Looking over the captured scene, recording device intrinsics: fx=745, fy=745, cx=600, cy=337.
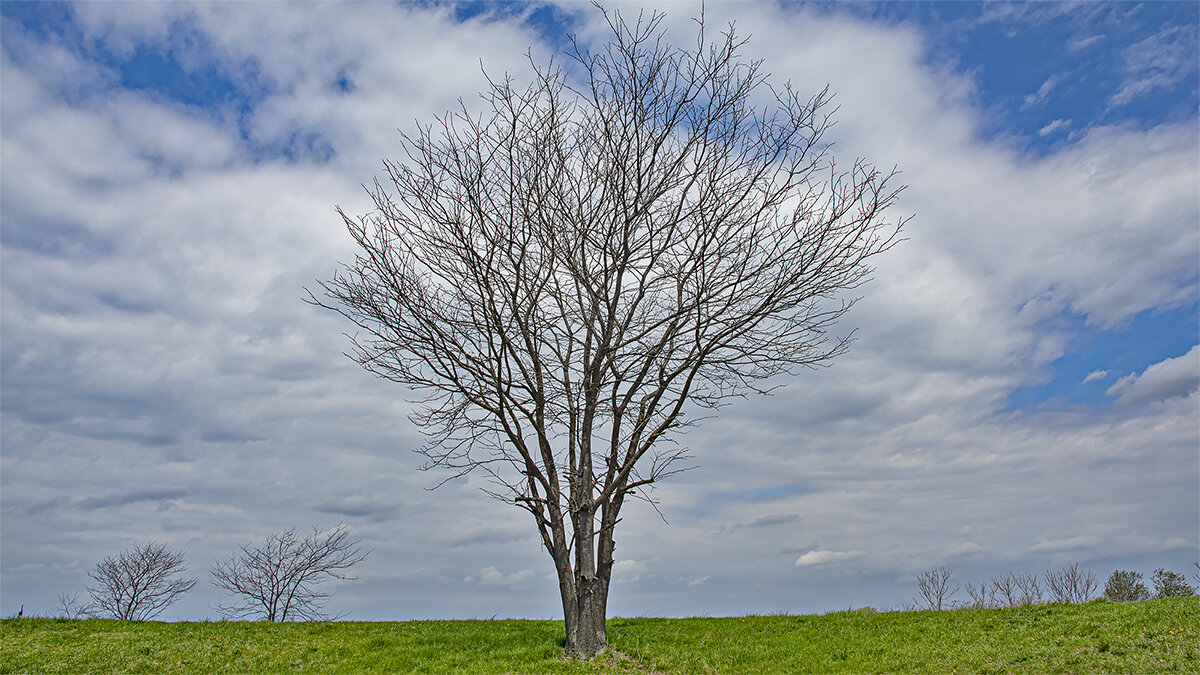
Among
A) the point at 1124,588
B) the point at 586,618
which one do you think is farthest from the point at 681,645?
the point at 1124,588

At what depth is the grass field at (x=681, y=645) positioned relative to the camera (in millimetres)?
11750

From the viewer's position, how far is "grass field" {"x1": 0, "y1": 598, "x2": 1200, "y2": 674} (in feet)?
38.5

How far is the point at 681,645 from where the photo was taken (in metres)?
13.5

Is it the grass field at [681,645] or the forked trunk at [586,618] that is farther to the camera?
the forked trunk at [586,618]

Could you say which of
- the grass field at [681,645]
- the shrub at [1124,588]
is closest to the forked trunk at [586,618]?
the grass field at [681,645]

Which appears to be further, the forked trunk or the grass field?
the forked trunk

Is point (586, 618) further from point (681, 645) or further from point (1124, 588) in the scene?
point (1124, 588)

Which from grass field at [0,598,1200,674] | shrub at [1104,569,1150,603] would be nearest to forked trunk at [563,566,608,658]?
grass field at [0,598,1200,674]

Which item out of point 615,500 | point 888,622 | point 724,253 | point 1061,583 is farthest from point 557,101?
point 1061,583

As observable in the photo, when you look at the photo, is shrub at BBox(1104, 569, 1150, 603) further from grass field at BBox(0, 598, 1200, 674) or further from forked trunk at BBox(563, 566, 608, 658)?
forked trunk at BBox(563, 566, 608, 658)

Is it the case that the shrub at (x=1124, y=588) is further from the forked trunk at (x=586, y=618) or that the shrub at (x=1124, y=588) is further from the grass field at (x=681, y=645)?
the forked trunk at (x=586, y=618)

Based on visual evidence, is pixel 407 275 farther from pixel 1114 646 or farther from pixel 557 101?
pixel 1114 646

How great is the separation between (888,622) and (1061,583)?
5.85m

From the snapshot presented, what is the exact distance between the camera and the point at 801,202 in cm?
1411
